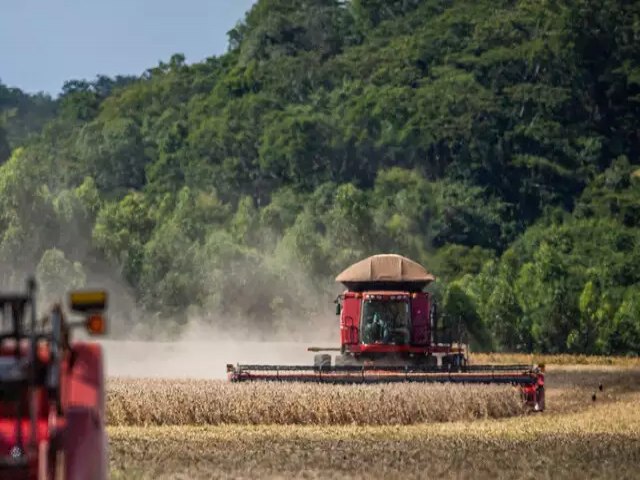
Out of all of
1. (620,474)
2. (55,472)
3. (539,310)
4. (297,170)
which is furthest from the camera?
(297,170)

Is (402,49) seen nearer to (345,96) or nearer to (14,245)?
(345,96)

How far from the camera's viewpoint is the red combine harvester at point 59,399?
10.3 m

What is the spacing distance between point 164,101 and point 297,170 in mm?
26030

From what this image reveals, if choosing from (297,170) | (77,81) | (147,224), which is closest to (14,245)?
(147,224)

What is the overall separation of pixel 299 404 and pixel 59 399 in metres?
17.0

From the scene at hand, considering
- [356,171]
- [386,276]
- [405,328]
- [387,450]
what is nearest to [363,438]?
[387,450]

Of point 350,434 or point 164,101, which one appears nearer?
point 350,434

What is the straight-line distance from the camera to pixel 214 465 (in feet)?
61.9

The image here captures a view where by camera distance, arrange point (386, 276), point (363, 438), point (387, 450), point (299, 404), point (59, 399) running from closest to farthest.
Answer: point (59, 399), point (387, 450), point (363, 438), point (299, 404), point (386, 276)

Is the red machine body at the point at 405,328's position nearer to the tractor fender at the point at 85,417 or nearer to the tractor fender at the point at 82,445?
the tractor fender at the point at 85,417

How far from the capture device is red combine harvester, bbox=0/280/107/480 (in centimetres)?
1027

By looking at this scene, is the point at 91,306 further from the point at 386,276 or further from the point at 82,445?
the point at 386,276

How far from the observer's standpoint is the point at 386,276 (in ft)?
119

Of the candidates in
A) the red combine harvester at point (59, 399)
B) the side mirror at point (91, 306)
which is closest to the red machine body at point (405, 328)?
the red combine harvester at point (59, 399)
